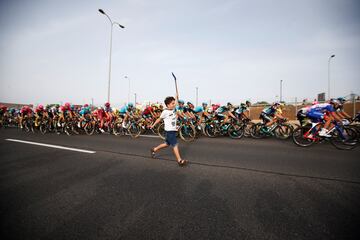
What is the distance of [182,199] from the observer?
2.42 metres

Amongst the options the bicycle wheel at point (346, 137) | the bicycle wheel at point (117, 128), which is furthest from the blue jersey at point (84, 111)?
the bicycle wheel at point (346, 137)

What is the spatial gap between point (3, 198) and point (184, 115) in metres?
6.53

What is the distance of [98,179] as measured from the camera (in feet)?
10.6

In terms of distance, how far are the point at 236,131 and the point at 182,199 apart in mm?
6495

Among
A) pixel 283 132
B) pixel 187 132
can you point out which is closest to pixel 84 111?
pixel 187 132

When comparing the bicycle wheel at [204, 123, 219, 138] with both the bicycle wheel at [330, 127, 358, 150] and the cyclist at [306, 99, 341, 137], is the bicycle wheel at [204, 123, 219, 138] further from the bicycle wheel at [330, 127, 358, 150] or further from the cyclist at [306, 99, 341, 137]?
the bicycle wheel at [330, 127, 358, 150]

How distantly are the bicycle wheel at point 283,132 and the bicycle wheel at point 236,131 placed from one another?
5.17 feet

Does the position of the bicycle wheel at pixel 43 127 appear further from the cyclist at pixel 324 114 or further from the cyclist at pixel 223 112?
the cyclist at pixel 324 114

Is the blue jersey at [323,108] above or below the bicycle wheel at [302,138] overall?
above

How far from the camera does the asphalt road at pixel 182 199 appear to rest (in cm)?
175

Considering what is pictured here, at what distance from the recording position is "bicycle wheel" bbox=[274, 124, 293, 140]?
7441 millimetres

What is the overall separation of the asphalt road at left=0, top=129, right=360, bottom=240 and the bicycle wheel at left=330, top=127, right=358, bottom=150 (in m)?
1.84

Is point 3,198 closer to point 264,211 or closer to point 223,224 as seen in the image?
point 223,224

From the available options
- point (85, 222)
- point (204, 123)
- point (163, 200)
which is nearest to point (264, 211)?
point (163, 200)
